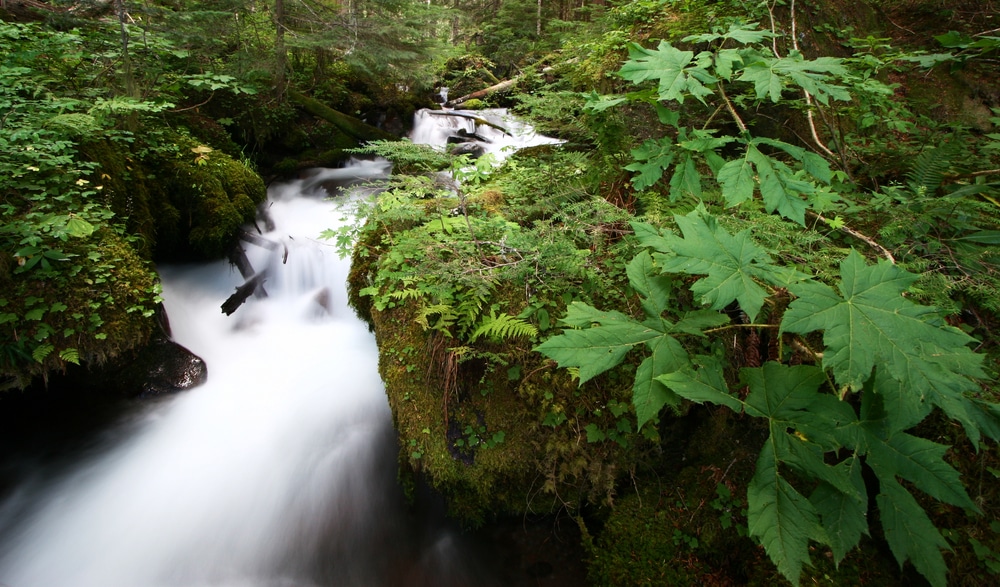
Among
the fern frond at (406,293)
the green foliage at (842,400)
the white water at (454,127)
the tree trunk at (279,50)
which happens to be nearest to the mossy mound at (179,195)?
the tree trunk at (279,50)

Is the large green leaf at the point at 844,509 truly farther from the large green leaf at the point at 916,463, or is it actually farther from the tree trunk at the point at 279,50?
the tree trunk at the point at 279,50

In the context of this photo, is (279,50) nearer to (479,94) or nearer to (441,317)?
(479,94)

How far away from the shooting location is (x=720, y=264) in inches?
62.6

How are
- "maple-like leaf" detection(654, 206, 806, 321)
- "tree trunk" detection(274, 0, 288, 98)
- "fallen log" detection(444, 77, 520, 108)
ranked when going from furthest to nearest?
"fallen log" detection(444, 77, 520, 108) → "tree trunk" detection(274, 0, 288, 98) → "maple-like leaf" detection(654, 206, 806, 321)

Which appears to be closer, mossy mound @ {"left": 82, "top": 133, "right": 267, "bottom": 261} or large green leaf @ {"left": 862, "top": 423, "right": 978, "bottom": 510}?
large green leaf @ {"left": 862, "top": 423, "right": 978, "bottom": 510}

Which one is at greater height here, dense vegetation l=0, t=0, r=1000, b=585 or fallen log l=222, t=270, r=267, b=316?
dense vegetation l=0, t=0, r=1000, b=585

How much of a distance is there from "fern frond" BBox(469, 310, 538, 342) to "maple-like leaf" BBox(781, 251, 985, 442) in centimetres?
123

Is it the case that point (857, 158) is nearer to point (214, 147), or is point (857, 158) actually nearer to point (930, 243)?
point (930, 243)

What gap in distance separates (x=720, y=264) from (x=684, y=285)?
2.69ft

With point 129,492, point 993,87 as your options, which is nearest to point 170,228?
point 129,492

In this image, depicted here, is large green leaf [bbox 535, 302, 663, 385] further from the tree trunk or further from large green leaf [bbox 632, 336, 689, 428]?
the tree trunk

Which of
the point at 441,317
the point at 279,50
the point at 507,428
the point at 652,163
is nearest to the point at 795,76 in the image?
the point at 652,163

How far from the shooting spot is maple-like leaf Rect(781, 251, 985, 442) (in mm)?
1261

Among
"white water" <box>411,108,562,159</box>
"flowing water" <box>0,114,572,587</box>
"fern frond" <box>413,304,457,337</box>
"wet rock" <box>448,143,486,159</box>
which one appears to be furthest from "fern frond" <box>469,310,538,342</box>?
"white water" <box>411,108,562,159</box>
